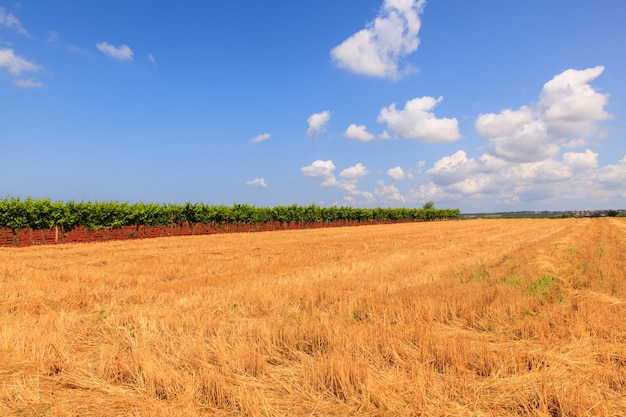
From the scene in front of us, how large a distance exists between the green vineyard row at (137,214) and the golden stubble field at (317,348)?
26032 millimetres

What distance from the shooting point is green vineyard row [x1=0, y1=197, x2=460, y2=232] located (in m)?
29.2

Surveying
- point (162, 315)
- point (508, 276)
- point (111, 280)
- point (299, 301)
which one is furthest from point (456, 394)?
point (111, 280)

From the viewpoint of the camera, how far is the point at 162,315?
6.80 metres

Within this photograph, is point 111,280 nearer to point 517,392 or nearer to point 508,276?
point 517,392

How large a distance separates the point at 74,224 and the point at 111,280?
92.9 feet

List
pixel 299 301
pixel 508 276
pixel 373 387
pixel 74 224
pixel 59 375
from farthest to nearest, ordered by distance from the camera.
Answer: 1. pixel 74 224
2. pixel 508 276
3. pixel 299 301
4. pixel 59 375
5. pixel 373 387

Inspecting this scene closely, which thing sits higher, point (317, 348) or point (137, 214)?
point (137, 214)

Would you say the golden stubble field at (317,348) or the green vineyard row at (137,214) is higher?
the green vineyard row at (137,214)

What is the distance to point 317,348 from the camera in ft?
16.9

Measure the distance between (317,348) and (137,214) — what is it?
3861 centimetres

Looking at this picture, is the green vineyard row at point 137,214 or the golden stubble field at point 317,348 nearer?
the golden stubble field at point 317,348

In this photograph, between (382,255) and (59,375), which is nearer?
(59,375)

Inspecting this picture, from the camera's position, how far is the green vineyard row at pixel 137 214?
95.8 ft

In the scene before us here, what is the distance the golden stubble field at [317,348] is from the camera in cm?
366
